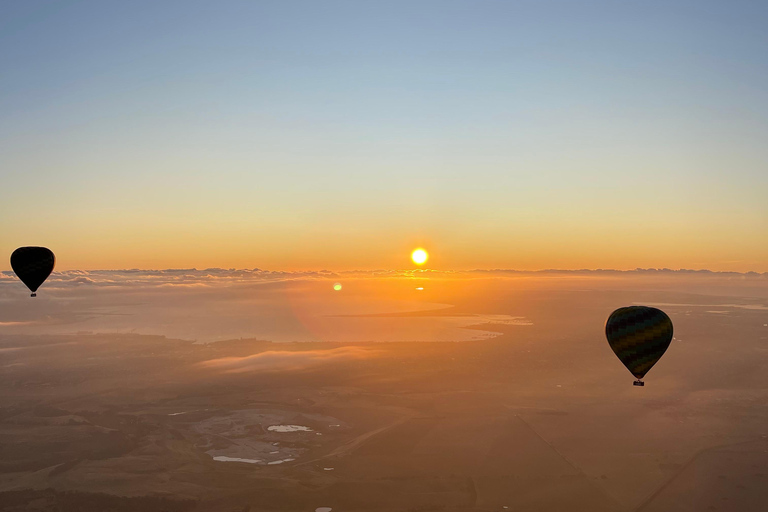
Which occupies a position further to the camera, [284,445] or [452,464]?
[284,445]

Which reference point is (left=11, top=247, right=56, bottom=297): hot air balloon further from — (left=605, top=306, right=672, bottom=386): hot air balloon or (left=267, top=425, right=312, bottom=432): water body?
(left=605, top=306, right=672, bottom=386): hot air balloon

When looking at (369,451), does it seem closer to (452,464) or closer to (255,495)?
(452,464)

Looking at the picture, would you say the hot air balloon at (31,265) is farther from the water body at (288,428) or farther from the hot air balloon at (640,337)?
the hot air balloon at (640,337)

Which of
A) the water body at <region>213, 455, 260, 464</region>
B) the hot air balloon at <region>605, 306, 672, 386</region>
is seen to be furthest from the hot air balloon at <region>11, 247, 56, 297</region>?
the hot air balloon at <region>605, 306, 672, 386</region>

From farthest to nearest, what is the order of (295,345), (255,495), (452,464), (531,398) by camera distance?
1. (295,345)
2. (531,398)
3. (452,464)
4. (255,495)

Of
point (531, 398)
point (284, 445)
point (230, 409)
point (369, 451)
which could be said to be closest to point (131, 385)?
point (230, 409)

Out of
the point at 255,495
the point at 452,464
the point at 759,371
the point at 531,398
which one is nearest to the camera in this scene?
the point at 255,495
